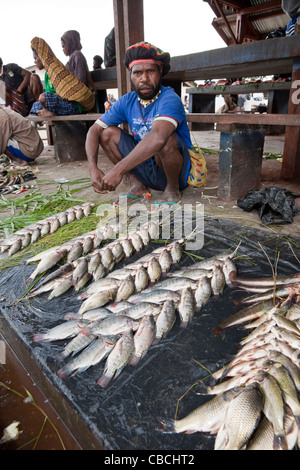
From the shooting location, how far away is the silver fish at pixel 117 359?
1457mm

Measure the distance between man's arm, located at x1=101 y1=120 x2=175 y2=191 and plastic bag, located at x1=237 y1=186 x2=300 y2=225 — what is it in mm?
1181

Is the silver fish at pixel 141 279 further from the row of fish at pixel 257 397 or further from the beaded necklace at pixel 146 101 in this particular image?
the beaded necklace at pixel 146 101

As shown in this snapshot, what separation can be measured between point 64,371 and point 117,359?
279 millimetres

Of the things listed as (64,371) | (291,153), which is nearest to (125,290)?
(64,371)

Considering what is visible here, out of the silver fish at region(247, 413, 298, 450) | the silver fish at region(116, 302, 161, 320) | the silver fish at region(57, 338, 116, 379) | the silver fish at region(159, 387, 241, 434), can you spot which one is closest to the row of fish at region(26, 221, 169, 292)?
the silver fish at region(116, 302, 161, 320)

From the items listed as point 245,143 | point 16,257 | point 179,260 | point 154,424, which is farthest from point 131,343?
point 245,143

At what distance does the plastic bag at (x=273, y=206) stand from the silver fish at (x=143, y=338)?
71.5 inches

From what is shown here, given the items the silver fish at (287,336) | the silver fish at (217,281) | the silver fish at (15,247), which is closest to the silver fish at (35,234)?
the silver fish at (15,247)

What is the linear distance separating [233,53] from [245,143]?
1130mm

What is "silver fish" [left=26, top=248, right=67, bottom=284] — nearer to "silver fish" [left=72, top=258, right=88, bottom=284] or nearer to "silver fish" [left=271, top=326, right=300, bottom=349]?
"silver fish" [left=72, top=258, right=88, bottom=284]

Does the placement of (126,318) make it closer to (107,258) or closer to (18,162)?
(107,258)

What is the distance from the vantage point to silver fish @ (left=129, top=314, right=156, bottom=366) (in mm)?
1570

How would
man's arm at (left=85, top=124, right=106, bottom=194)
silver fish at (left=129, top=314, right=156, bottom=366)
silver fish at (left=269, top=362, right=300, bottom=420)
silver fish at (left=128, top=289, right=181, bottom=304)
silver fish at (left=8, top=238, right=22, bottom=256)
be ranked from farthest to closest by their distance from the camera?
man's arm at (left=85, top=124, right=106, bottom=194)
silver fish at (left=8, top=238, right=22, bottom=256)
silver fish at (left=128, top=289, right=181, bottom=304)
silver fish at (left=129, top=314, right=156, bottom=366)
silver fish at (left=269, top=362, right=300, bottom=420)

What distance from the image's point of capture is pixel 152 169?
12.3ft
